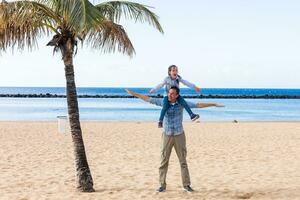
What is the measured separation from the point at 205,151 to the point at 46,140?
20.0ft

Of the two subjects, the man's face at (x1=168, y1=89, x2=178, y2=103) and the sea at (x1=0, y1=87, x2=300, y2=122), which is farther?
the sea at (x1=0, y1=87, x2=300, y2=122)

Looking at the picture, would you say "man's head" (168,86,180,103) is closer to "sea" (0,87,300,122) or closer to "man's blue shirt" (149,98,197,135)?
"man's blue shirt" (149,98,197,135)

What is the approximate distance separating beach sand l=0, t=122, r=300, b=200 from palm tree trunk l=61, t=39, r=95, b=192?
0.23 m

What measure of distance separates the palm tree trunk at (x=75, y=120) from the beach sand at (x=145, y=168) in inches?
9.2

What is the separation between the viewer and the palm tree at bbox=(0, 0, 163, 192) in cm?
788

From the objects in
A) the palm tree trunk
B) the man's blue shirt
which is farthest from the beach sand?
the man's blue shirt

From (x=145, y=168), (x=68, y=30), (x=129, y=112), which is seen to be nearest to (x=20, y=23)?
(x=68, y=30)

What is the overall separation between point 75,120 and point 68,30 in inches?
58.1

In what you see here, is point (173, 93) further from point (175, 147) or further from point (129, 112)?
point (129, 112)

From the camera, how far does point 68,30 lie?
8.27 meters

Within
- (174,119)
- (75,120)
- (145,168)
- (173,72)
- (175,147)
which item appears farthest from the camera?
(145,168)

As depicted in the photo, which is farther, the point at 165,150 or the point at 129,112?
the point at 129,112

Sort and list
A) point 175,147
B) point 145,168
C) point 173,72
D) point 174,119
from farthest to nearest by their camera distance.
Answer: point 145,168 < point 175,147 < point 174,119 < point 173,72

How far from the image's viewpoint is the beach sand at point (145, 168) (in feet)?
28.2
